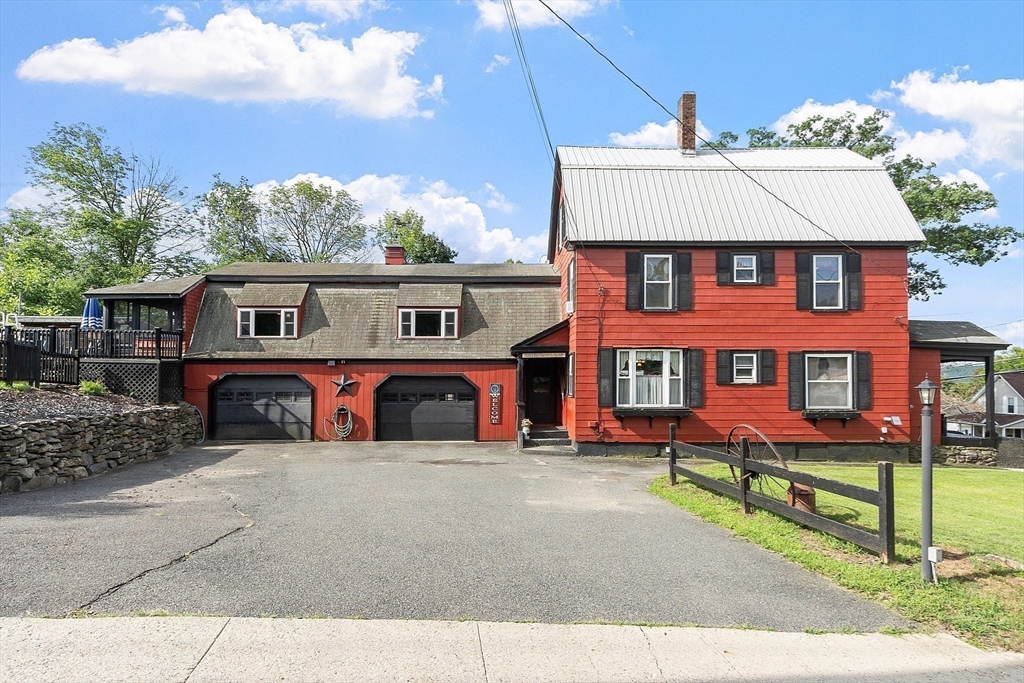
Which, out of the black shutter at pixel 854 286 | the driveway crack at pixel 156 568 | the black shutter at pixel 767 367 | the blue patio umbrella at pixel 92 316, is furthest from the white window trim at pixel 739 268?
the blue patio umbrella at pixel 92 316

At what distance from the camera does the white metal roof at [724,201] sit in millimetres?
18188

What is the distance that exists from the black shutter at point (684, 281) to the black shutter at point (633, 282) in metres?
1.03

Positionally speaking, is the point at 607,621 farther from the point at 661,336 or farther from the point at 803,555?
the point at 661,336

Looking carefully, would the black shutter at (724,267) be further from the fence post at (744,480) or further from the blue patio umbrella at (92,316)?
the blue patio umbrella at (92,316)

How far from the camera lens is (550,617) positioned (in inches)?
216

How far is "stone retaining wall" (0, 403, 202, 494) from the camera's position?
10977 mm

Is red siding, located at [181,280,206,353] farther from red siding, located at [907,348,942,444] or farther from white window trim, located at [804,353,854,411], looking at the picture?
red siding, located at [907,348,942,444]

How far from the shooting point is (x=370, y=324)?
2219cm

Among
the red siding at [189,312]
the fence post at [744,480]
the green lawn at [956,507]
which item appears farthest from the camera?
the red siding at [189,312]

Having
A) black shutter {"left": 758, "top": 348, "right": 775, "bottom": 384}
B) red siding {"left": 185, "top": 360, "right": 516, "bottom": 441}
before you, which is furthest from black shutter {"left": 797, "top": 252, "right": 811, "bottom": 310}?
red siding {"left": 185, "top": 360, "right": 516, "bottom": 441}

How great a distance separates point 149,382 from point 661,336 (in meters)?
14.6

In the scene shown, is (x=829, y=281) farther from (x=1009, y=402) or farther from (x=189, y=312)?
(x=1009, y=402)

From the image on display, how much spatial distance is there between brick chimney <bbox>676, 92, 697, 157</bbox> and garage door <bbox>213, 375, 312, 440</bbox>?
14.2 metres

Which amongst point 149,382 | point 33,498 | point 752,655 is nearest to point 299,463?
point 33,498
